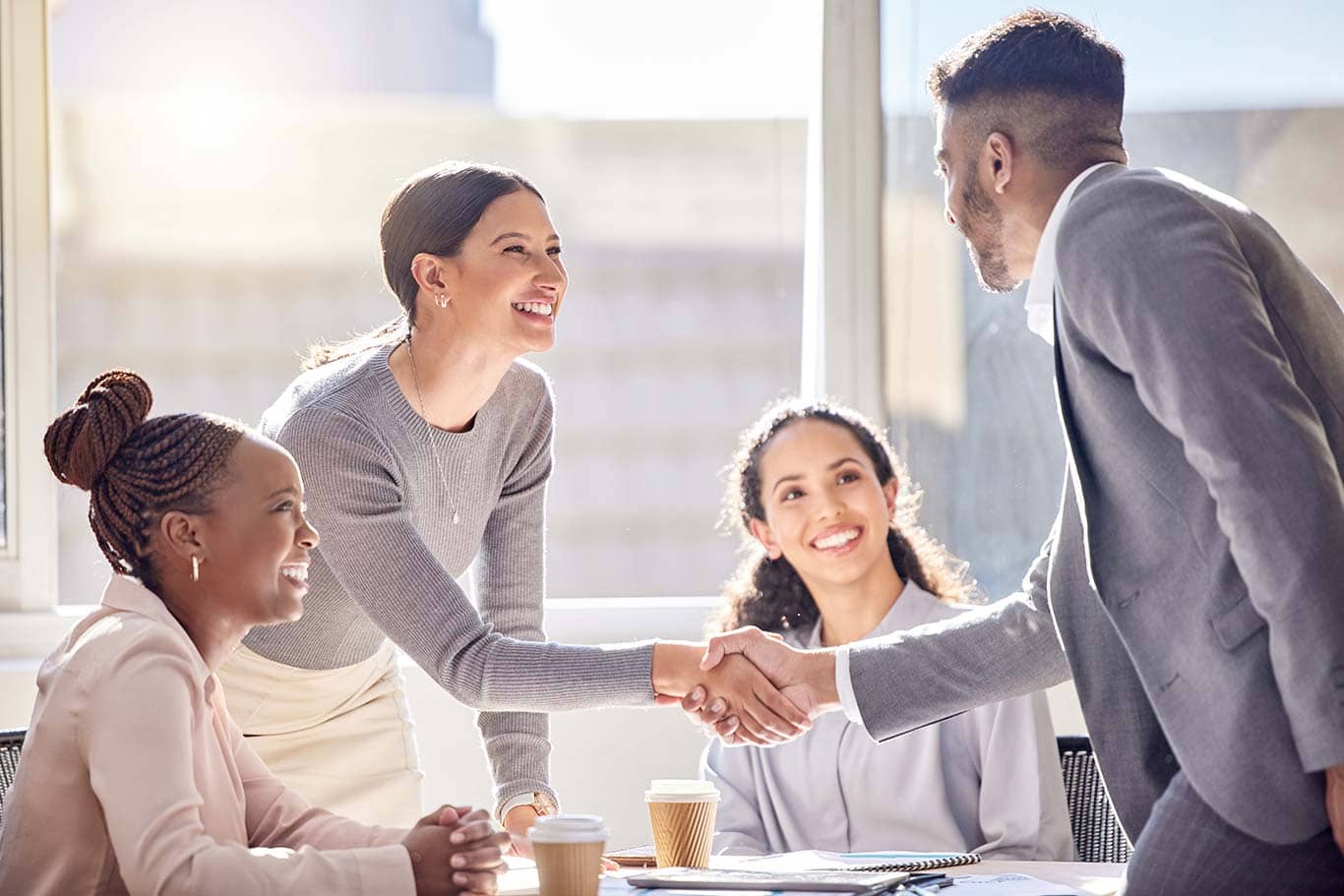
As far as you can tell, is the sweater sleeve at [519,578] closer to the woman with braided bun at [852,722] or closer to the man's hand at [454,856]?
the woman with braided bun at [852,722]

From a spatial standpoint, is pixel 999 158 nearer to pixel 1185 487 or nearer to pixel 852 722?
pixel 1185 487

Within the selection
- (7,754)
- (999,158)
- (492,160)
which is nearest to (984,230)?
(999,158)

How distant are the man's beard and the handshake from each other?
26.9 inches

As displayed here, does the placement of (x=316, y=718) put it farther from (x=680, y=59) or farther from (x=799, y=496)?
(x=680, y=59)

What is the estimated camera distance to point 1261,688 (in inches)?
54.3

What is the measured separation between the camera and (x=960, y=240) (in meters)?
3.46

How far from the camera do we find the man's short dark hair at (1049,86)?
69.3 inches

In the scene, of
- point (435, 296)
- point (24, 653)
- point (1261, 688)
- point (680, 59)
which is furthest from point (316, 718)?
point (680, 59)

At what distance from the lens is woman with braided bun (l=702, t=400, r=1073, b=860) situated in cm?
236

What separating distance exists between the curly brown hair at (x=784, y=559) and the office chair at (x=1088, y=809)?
0.47 metres

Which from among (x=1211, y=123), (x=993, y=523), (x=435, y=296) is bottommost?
(x=993, y=523)

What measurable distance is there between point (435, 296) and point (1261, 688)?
145 cm

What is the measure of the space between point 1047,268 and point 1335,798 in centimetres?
67

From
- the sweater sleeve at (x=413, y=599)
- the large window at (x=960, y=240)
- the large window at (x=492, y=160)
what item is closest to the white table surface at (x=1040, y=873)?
the sweater sleeve at (x=413, y=599)
